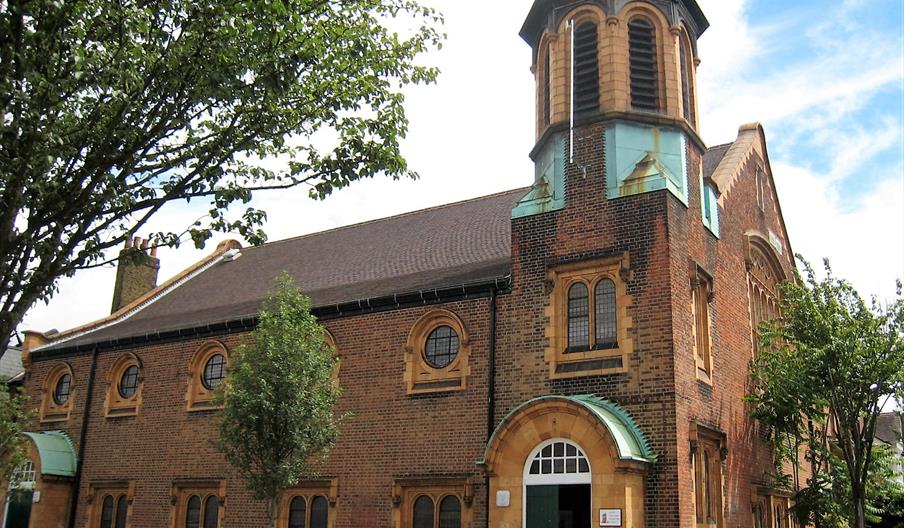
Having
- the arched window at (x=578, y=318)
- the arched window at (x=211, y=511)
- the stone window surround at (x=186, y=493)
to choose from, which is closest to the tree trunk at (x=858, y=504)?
the arched window at (x=578, y=318)

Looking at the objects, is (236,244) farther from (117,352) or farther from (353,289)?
(353,289)

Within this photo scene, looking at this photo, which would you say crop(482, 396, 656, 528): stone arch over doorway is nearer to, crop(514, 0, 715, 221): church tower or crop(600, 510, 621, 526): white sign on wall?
crop(600, 510, 621, 526): white sign on wall

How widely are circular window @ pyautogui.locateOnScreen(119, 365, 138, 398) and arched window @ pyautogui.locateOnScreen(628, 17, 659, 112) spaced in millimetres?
17298

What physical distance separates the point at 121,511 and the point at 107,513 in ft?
2.37

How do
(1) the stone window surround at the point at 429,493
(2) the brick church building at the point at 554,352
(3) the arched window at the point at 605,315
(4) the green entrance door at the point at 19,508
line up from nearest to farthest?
1. (2) the brick church building at the point at 554,352
2. (3) the arched window at the point at 605,315
3. (1) the stone window surround at the point at 429,493
4. (4) the green entrance door at the point at 19,508

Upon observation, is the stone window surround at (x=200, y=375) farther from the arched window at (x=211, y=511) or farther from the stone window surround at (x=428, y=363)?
the stone window surround at (x=428, y=363)

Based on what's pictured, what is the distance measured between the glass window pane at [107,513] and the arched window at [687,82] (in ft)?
64.3

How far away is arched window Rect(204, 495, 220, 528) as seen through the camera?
75.5 ft

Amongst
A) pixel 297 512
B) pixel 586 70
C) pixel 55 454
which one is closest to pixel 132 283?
pixel 55 454

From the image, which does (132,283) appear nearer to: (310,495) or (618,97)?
(310,495)

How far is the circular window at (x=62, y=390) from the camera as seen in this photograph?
1123 inches

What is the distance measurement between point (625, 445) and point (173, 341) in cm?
1550

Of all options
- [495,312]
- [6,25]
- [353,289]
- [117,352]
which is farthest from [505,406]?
[117,352]

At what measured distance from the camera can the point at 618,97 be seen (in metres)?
19.3
